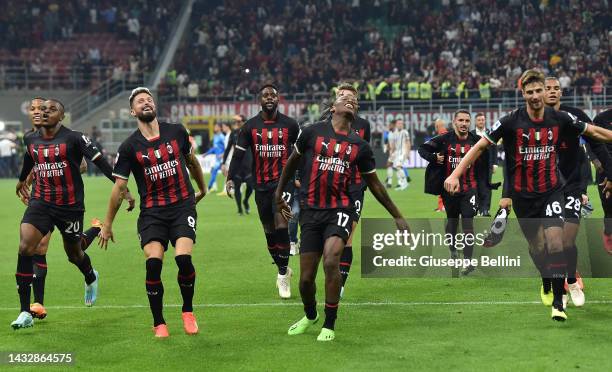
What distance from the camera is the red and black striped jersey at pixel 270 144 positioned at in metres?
13.4

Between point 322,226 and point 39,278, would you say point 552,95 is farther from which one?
point 39,278

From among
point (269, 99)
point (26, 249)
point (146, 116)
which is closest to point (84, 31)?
point (269, 99)

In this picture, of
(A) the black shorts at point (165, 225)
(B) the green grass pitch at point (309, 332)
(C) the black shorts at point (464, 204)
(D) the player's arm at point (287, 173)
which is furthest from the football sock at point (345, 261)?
(C) the black shorts at point (464, 204)

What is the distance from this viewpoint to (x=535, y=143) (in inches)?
425

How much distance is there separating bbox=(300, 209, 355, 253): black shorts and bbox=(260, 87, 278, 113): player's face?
10.8ft

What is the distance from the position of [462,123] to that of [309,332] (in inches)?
219

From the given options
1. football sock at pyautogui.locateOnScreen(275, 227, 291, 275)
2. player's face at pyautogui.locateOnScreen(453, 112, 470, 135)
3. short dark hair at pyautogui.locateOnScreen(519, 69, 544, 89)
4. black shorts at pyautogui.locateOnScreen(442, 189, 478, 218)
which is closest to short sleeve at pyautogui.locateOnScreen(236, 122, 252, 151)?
football sock at pyautogui.locateOnScreen(275, 227, 291, 275)

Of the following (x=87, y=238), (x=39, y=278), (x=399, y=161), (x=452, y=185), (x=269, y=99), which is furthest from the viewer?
(x=399, y=161)

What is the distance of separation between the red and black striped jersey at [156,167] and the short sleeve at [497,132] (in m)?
2.95

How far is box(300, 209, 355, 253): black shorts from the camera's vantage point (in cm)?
1006

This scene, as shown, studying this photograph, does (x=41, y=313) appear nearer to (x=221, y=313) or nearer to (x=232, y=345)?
(x=221, y=313)

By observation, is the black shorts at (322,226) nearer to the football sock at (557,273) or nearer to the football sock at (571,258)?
the football sock at (557,273)

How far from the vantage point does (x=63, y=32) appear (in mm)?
56531

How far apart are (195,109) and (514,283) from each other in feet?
117
